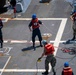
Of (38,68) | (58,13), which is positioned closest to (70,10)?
(58,13)

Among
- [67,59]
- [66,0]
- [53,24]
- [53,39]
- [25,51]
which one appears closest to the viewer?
[67,59]

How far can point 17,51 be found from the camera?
20.3 meters

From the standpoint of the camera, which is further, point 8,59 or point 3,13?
point 3,13

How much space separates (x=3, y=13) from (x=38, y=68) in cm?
1128

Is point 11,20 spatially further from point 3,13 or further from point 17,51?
point 17,51

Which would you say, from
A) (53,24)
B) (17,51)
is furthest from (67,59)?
(53,24)

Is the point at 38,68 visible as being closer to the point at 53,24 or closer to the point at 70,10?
the point at 53,24

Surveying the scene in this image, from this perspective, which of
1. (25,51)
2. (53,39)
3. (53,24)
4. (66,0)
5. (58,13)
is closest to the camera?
(25,51)

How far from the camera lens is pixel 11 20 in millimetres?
26312

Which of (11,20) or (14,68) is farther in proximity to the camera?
(11,20)

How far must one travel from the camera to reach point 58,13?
2758 cm

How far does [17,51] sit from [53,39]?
111 inches

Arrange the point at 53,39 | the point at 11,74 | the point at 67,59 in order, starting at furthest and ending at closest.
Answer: the point at 53,39
the point at 67,59
the point at 11,74

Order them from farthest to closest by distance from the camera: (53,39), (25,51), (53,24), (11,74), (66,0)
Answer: (66,0) → (53,24) → (53,39) → (25,51) → (11,74)
